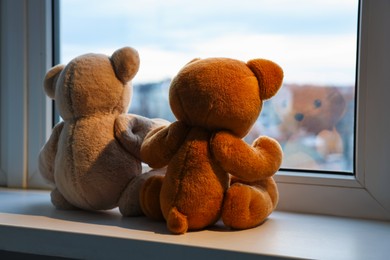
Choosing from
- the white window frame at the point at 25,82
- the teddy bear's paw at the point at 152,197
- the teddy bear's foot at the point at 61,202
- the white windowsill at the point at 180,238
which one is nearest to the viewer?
the white windowsill at the point at 180,238

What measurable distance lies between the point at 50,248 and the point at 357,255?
1.50 feet

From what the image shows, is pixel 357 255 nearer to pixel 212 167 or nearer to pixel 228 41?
pixel 212 167

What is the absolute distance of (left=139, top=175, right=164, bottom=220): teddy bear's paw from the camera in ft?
2.68

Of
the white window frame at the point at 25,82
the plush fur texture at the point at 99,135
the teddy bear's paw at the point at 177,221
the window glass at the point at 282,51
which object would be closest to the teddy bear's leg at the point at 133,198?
the plush fur texture at the point at 99,135

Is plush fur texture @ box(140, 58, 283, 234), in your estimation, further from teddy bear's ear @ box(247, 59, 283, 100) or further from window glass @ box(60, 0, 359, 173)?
window glass @ box(60, 0, 359, 173)

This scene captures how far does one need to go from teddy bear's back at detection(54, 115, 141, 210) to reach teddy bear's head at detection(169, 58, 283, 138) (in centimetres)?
16

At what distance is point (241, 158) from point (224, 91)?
0.10m

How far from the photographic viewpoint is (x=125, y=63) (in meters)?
0.86

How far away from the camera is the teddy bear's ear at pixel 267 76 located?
75cm

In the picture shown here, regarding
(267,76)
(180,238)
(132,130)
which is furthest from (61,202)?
(267,76)

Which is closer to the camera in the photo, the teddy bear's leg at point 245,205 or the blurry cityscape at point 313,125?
the teddy bear's leg at point 245,205

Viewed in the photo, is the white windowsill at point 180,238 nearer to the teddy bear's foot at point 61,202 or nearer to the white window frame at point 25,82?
the teddy bear's foot at point 61,202

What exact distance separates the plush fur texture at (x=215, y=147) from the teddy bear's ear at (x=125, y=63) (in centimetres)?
13

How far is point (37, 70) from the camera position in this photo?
1135 mm
